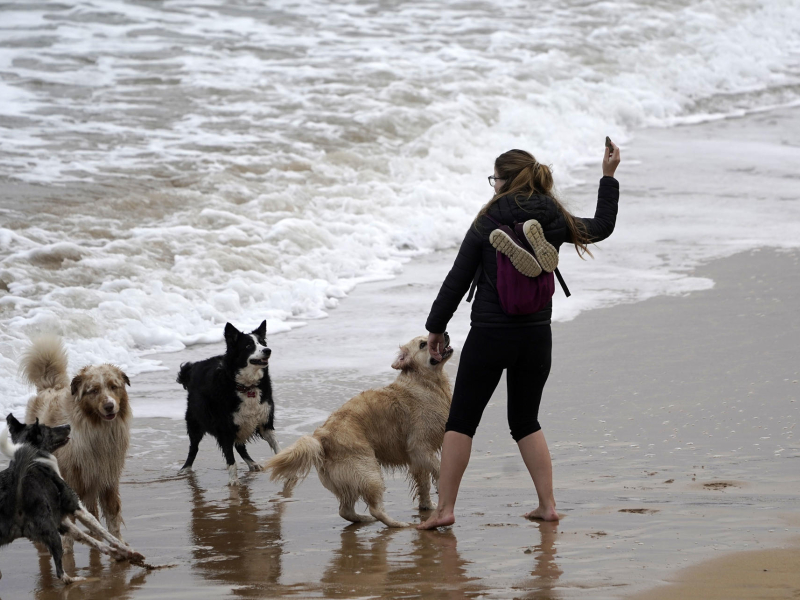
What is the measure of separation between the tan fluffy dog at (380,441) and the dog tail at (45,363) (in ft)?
5.31

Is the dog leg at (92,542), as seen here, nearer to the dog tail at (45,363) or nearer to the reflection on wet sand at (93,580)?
the reflection on wet sand at (93,580)

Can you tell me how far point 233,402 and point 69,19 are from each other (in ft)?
63.4

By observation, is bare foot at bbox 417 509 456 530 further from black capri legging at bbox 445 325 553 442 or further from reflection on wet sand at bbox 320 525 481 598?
black capri legging at bbox 445 325 553 442

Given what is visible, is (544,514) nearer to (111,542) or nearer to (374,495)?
(374,495)

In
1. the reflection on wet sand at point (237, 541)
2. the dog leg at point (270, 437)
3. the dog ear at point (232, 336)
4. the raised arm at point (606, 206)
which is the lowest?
the reflection on wet sand at point (237, 541)

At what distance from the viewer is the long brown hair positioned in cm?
486

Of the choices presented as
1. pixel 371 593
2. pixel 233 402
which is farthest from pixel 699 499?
pixel 233 402

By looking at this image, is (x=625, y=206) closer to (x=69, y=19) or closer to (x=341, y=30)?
(x=341, y=30)

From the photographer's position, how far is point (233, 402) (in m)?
6.71

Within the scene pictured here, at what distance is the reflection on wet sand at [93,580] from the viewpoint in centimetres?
425

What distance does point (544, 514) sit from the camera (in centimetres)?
487

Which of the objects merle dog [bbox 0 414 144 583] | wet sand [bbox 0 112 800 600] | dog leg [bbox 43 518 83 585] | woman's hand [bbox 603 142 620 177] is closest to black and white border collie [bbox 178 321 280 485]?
wet sand [bbox 0 112 800 600]

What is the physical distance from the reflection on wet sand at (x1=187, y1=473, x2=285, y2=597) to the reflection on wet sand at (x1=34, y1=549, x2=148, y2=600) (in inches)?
12.2

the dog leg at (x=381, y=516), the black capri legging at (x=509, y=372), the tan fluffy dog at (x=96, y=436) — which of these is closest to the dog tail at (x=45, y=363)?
the tan fluffy dog at (x=96, y=436)
